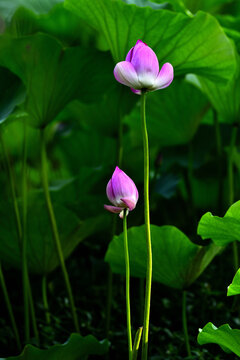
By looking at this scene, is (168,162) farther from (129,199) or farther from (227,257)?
(129,199)

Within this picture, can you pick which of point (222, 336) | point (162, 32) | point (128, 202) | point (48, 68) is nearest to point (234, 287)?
point (222, 336)

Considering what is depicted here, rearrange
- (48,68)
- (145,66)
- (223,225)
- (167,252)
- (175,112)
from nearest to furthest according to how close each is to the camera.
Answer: (145,66) → (223,225) → (167,252) → (48,68) → (175,112)

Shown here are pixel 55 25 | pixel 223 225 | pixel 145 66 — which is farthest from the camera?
pixel 55 25

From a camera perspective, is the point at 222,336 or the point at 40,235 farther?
the point at 40,235

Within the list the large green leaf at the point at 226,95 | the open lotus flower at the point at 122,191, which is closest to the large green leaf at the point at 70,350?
the open lotus flower at the point at 122,191

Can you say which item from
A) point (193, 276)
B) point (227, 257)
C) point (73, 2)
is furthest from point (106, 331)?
point (73, 2)

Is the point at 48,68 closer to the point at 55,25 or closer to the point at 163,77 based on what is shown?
the point at 55,25
